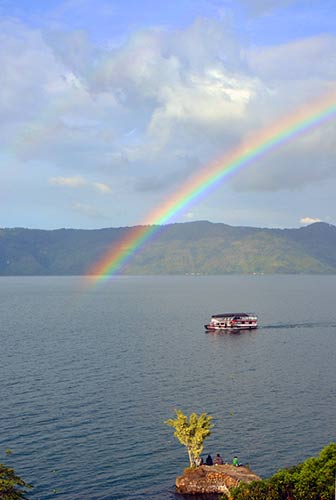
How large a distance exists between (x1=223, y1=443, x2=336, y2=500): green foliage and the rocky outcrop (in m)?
7.38

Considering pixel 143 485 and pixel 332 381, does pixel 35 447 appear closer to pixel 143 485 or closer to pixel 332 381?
pixel 143 485

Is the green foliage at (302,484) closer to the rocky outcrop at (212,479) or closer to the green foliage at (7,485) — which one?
the rocky outcrop at (212,479)

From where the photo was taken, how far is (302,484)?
50719 mm

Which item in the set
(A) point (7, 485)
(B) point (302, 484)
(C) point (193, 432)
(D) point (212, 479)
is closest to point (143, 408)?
(C) point (193, 432)

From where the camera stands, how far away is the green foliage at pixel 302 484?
49406 millimetres

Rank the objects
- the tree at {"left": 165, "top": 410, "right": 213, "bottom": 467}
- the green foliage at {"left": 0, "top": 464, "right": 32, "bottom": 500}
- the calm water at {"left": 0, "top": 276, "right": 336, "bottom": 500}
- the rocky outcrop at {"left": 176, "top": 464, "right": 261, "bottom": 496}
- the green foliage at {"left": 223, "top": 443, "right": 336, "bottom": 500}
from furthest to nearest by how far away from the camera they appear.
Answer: the calm water at {"left": 0, "top": 276, "right": 336, "bottom": 500} → the tree at {"left": 165, "top": 410, "right": 213, "bottom": 467} → the rocky outcrop at {"left": 176, "top": 464, "right": 261, "bottom": 496} → the green foliage at {"left": 223, "top": 443, "right": 336, "bottom": 500} → the green foliage at {"left": 0, "top": 464, "right": 32, "bottom": 500}

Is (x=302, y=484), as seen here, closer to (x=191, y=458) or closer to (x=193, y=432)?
(x=193, y=432)

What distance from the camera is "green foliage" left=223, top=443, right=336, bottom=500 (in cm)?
4941

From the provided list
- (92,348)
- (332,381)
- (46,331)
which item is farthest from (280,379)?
(46,331)

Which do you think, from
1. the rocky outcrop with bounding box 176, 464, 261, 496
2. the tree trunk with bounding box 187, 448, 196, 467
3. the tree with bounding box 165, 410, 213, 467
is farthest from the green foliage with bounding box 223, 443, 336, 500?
the tree trunk with bounding box 187, 448, 196, 467

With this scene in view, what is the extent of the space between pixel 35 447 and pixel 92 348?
80525 millimetres

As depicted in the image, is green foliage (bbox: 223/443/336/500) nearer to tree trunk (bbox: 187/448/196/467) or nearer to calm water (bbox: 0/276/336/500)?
tree trunk (bbox: 187/448/196/467)

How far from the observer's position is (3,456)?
2763 inches

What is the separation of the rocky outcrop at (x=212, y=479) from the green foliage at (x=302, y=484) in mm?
7383
